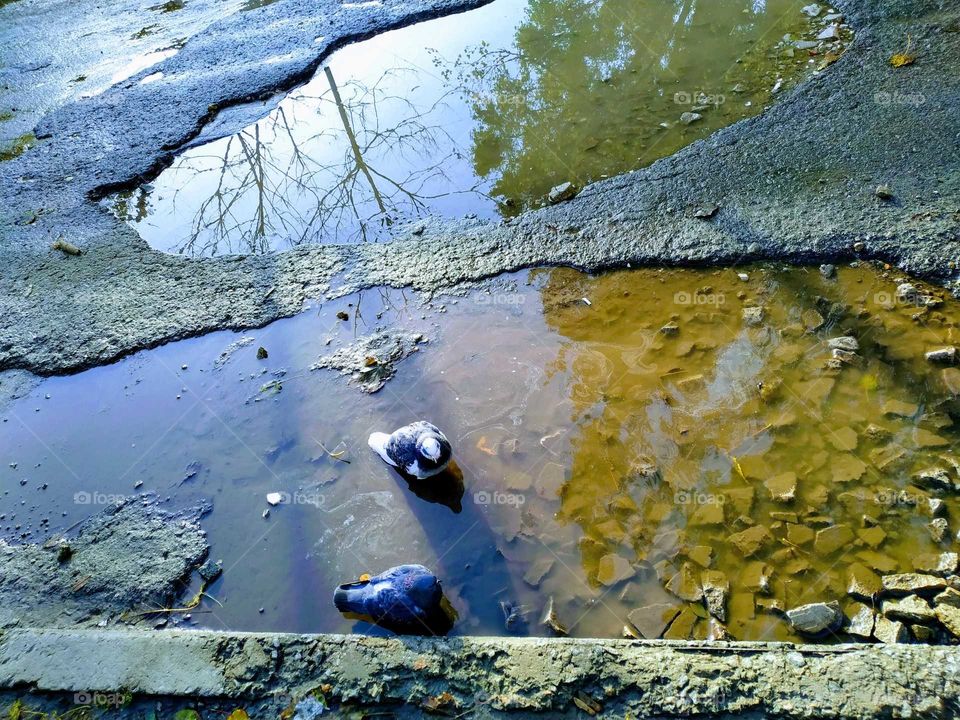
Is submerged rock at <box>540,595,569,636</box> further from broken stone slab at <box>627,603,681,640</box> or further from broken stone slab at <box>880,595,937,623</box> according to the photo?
broken stone slab at <box>880,595,937,623</box>

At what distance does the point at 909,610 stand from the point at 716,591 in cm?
69

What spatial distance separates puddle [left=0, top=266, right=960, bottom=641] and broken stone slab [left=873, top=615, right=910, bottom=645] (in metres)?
0.17

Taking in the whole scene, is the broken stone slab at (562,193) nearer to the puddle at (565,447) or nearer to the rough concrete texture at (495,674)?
the puddle at (565,447)

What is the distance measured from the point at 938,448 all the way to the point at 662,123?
3.17 meters

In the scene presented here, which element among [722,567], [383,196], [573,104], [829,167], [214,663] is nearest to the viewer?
[214,663]

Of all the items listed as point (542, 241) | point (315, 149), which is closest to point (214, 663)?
point (542, 241)

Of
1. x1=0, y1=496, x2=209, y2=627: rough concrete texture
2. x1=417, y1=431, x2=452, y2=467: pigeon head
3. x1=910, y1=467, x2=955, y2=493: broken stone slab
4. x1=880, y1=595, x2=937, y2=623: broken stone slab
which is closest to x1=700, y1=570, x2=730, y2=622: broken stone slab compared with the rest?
x1=880, y1=595, x2=937, y2=623: broken stone slab

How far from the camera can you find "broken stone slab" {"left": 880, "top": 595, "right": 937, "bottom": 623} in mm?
2328

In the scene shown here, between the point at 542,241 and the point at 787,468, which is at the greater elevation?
the point at 542,241

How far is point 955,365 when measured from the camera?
10.1 feet

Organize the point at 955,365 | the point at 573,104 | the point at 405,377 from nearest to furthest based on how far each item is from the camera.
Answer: the point at 955,365 → the point at 405,377 → the point at 573,104

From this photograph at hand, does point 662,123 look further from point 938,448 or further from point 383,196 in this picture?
point 938,448

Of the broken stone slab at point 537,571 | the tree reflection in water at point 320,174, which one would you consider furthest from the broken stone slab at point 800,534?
the tree reflection in water at point 320,174

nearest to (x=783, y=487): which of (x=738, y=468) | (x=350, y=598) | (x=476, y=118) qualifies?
(x=738, y=468)
